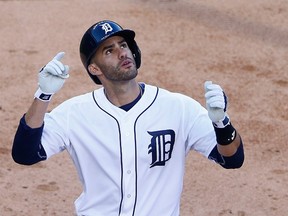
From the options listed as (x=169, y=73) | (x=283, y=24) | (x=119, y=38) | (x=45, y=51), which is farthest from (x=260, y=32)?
(x=119, y=38)

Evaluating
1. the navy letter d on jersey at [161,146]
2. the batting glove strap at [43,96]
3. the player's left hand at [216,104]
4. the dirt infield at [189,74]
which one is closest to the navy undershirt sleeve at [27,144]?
the batting glove strap at [43,96]

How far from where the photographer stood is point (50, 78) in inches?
171

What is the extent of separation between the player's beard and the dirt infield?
6.36 feet

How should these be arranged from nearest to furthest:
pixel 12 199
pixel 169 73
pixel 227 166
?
pixel 227 166, pixel 12 199, pixel 169 73

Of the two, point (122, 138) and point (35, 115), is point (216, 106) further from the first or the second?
point (35, 115)

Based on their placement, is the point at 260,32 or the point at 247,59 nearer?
the point at 247,59

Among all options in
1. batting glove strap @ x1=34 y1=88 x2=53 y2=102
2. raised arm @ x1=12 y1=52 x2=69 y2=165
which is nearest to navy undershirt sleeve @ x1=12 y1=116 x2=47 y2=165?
raised arm @ x1=12 y1=52 x2=69 y2=165

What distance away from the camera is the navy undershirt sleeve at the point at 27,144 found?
4.31m

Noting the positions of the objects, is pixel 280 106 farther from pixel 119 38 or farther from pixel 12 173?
pixel 119 38

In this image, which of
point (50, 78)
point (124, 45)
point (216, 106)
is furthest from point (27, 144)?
point (216, 106)

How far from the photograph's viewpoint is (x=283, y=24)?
30.4 feet

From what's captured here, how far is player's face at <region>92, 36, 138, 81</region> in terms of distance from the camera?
4396 millimetres

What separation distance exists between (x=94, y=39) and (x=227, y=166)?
0.92 m

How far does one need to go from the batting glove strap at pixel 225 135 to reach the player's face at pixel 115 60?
516mm
